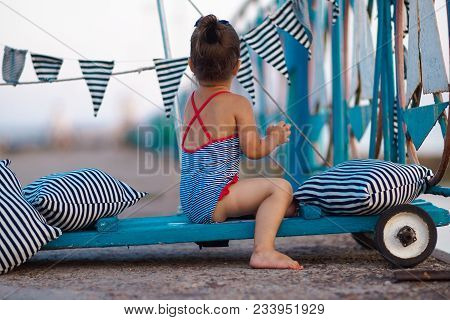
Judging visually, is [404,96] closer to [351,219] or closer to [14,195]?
[351,219]

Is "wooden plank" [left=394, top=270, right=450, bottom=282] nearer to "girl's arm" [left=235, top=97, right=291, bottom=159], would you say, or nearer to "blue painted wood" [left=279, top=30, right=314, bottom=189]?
"girl's arm" [left=235, top=97, right=291, bottom=159]

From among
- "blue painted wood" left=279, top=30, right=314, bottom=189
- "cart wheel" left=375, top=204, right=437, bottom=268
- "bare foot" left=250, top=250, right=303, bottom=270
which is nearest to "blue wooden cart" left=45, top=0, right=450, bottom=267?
"cart wheel" left=375, top=204, right=437, bottom=268

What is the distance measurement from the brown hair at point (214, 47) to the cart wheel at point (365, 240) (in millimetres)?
957

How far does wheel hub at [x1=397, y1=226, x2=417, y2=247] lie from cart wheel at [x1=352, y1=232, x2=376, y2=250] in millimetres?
458

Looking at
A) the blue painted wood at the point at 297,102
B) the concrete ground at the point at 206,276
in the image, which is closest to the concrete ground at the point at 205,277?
the concrete ground at the point at 206,276

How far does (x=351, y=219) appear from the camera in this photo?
2.53m

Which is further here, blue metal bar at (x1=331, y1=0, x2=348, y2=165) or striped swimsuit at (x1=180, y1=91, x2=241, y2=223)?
blue metal bar at (x1=331, y1=0, x2=348, y2=165)

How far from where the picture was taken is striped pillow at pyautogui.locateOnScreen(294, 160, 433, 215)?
8.03ft

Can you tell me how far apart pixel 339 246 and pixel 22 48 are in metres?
1.78

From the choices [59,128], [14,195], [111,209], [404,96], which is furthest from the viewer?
[59,128]

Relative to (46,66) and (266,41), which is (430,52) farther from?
(46,66)

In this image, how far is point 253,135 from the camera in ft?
8.36

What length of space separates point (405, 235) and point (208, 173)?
74cm
